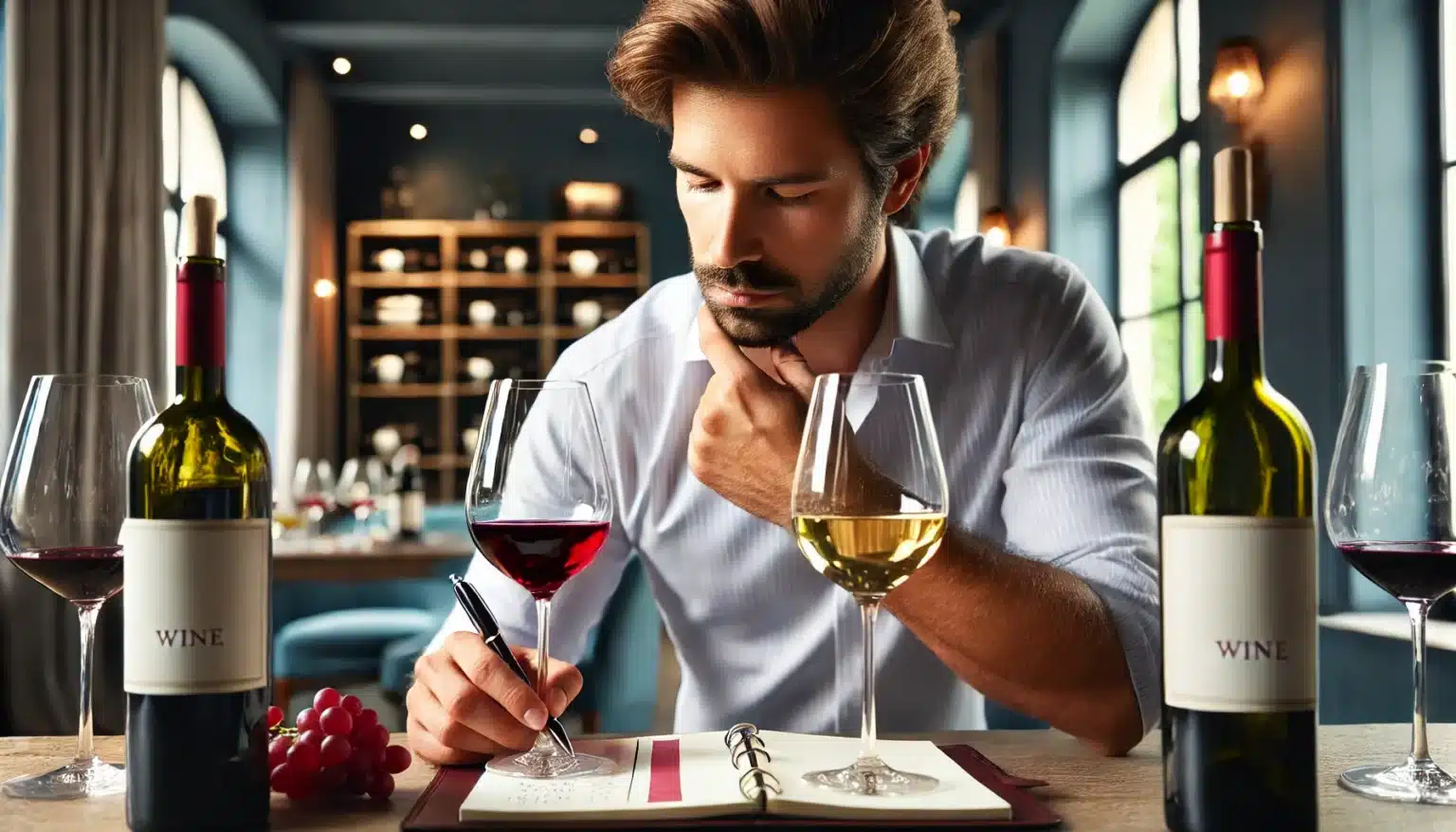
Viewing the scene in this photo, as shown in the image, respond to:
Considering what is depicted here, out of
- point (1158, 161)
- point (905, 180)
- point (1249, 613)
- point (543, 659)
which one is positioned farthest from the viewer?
point (1158, 161)

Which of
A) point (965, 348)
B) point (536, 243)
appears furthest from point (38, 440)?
point (536, 243)

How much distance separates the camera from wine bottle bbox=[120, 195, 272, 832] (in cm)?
67

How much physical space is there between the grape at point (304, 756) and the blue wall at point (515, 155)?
781cm

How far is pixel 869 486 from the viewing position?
75 centimetres

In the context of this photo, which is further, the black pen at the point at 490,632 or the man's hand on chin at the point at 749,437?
the man's hand on chin at the point at 749,437

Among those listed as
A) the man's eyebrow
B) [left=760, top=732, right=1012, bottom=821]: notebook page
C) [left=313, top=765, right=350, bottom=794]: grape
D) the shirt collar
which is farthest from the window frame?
[left=313, top=765, right=350, bottom=794]: grape

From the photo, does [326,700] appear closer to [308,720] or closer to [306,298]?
[308,720]

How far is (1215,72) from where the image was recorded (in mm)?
3926

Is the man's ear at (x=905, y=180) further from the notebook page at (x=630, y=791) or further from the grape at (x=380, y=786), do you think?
the grape at (x=380, y=786)

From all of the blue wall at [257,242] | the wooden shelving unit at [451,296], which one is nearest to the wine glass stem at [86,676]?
the blue wall at [257,242]

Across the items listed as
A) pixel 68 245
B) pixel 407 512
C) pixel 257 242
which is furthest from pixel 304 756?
pixel 257 242

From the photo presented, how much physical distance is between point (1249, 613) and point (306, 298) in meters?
7.51

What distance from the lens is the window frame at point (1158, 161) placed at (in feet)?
15.5

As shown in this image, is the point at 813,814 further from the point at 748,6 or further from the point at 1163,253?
the point at 1163,253
